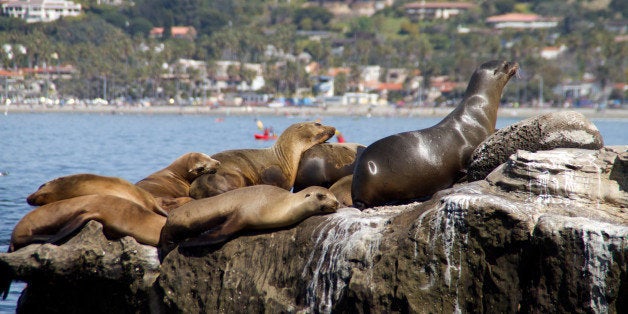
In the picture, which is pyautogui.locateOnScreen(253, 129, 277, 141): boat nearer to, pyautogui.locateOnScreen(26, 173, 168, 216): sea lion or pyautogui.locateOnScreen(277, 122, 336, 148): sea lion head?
pyautogui.locateOnScreen(277, 122, 336, 148): sea lion head

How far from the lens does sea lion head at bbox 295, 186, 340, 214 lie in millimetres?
7703

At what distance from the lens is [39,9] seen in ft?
632

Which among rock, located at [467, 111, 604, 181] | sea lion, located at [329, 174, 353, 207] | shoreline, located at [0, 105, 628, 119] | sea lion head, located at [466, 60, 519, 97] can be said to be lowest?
shoreline, located at [0, 105, 628, 119]

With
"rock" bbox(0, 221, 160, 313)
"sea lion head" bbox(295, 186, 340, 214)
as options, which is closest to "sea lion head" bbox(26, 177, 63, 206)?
"rock" bbox(0, 221, 160, 313)

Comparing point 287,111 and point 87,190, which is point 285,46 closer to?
point 287,111

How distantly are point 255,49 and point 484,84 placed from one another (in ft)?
471

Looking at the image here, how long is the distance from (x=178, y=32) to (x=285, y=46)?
33609 mm

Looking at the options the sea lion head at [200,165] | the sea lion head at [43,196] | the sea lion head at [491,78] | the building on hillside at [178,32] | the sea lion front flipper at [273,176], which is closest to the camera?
the sea lion head at [43,196]

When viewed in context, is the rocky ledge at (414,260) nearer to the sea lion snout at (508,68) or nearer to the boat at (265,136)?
the sea lion snout at (508,68)

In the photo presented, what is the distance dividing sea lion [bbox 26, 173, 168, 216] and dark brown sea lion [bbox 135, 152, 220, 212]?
0.77 meters

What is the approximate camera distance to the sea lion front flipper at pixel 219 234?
7641mm

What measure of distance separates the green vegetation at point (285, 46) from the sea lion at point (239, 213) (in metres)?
118

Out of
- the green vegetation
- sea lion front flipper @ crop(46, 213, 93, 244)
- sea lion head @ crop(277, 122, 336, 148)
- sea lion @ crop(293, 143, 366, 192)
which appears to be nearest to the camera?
sea lion front flipper @ crop(46, 213, 93, 244)

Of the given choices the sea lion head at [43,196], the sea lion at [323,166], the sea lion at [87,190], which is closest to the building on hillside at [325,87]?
the sea lion at [323,166]
